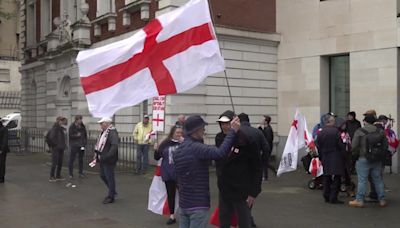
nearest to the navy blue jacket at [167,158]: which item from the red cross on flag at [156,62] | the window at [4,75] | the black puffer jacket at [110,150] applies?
the red cross on flag at [156,62]

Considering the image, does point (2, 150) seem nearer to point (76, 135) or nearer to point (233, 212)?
point (76, 135)

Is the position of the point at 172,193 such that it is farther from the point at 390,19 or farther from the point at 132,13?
the point at 132,13

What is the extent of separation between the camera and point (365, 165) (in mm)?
9797

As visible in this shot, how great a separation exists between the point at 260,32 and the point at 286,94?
234 centimetres

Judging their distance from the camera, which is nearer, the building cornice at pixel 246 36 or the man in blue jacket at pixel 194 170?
the man in blue jacket at pixel 194 170

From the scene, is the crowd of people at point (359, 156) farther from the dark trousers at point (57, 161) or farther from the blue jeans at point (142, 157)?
the dark trousers at point (57, 161)

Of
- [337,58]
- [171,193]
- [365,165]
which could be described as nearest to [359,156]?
[365,165]

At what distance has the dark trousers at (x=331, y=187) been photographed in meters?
10.2

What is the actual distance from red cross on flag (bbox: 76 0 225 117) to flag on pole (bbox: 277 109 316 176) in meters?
4.13

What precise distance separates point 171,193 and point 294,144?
3.38 metres

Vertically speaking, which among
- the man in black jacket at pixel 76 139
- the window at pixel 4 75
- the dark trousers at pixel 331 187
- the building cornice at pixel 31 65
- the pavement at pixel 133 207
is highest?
the window at pixel 4 75

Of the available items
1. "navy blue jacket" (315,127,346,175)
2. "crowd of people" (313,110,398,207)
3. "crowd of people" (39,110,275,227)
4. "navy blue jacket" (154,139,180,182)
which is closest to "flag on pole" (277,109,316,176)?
"crowd of people" (313,110,398,207)

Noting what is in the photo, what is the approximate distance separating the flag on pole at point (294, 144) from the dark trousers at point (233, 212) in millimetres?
4082

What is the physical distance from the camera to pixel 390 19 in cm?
1561
